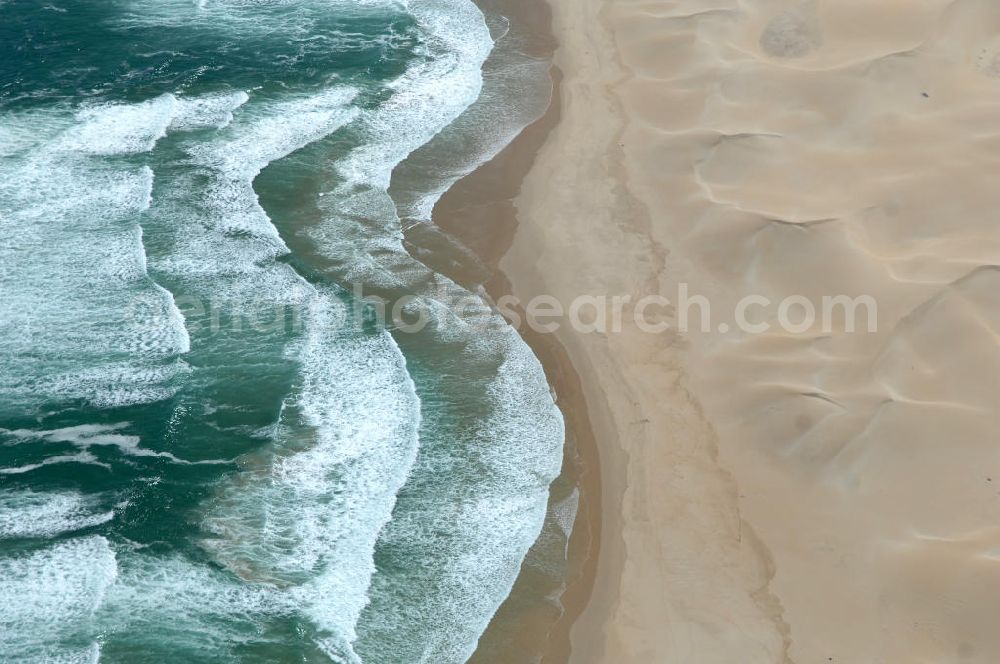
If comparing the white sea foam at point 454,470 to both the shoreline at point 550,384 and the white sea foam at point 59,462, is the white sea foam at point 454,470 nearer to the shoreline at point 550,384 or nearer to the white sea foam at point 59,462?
the shoreline at point 550,384

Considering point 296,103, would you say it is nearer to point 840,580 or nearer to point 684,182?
point 684,182

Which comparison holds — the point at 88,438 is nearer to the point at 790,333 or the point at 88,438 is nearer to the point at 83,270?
the point at 83,270

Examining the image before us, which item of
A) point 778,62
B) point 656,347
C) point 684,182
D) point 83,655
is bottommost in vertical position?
point 83,655

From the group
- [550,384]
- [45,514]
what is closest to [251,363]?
[45,514]

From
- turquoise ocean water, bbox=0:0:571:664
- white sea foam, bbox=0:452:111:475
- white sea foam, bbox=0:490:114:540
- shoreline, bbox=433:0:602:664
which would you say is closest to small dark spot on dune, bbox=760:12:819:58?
shoreline, bbox=433:0:602:664

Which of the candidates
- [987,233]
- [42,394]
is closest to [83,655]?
[42,394]

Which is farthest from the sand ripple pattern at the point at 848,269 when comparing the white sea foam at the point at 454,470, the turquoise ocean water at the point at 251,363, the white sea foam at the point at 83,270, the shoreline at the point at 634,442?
the white sea foam at the point at 83,270
